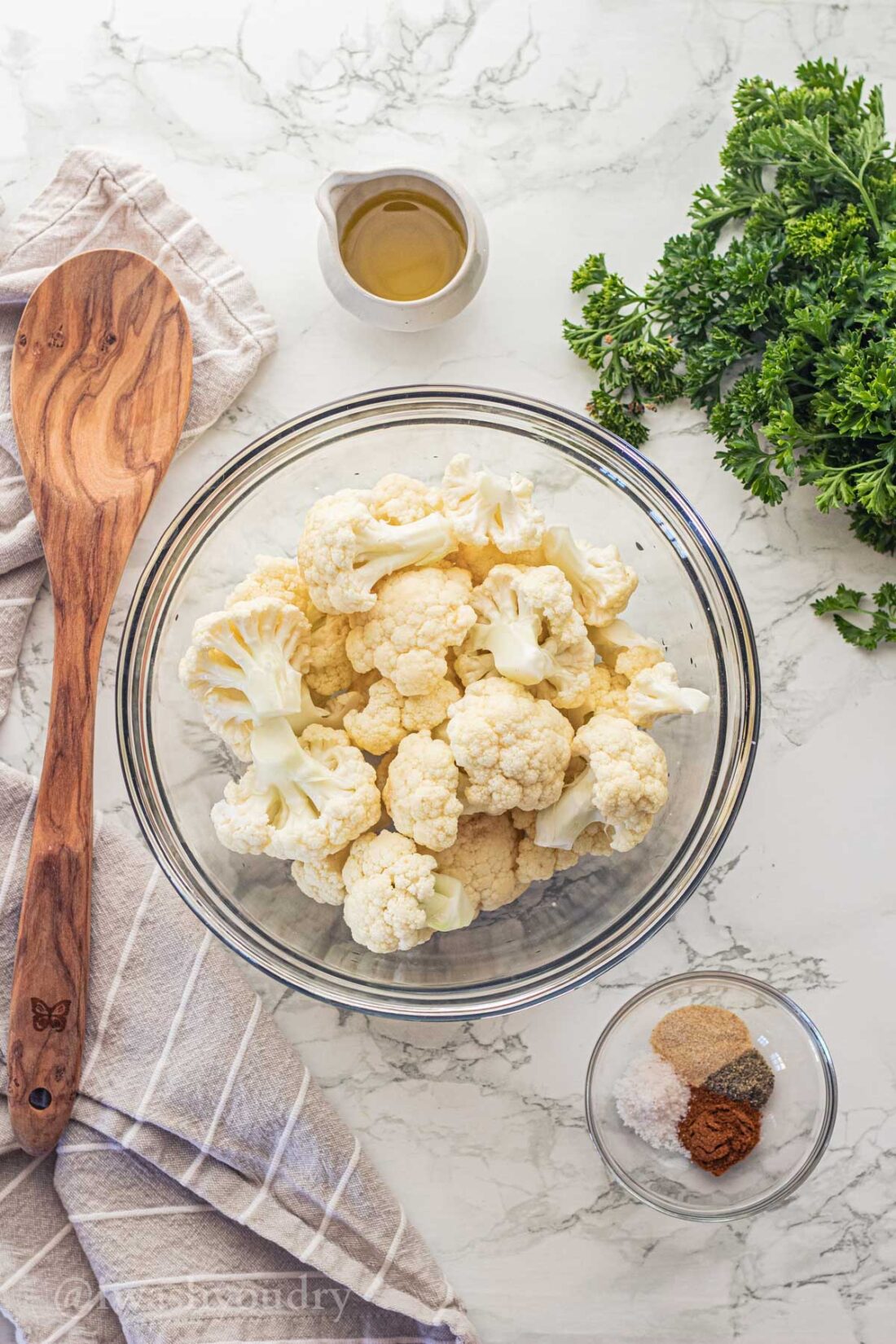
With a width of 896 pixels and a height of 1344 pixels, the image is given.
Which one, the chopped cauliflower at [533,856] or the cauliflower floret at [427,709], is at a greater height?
the cauliflower floret at [427,709]

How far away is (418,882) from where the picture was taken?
1.48 m

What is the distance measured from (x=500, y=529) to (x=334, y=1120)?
1108mm

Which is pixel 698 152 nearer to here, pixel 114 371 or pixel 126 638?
pixel 114 371

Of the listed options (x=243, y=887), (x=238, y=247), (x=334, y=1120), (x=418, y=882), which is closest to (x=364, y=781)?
(x=418, y=882)

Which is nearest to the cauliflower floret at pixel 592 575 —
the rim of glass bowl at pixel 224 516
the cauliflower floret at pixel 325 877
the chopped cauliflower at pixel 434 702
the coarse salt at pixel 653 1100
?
the chopped cauliflower at pixel 434 702

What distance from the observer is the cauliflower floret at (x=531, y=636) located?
4.84 feet

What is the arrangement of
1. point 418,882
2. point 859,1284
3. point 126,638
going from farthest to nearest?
point 859,1284 < point 126,638 < point 418,882

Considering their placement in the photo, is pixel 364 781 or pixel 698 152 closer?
pixel 364 781

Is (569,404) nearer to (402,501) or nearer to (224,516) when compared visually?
(402,501)

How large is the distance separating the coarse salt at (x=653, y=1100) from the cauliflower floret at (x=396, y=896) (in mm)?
512

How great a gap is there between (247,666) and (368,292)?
2.51 ft

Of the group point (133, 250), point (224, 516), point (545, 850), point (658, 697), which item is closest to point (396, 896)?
point (545, 850)

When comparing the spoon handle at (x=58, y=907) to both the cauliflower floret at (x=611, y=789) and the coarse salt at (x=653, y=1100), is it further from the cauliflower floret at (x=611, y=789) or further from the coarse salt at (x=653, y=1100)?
the coarse salt at (x=653, y=1100)

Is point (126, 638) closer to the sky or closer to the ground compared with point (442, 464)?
closer to the ground
